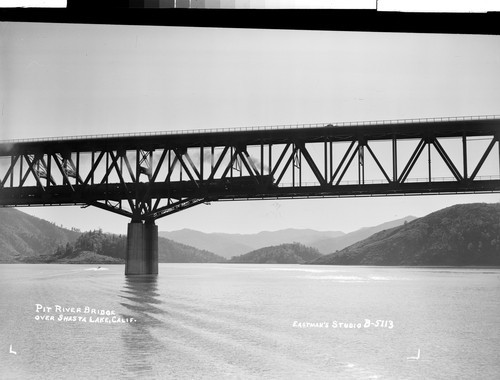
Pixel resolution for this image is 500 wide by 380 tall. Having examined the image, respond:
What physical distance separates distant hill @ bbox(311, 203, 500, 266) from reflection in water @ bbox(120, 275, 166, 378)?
165 inches

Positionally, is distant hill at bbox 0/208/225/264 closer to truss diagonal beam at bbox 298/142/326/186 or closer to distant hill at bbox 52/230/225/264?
distant hill at bbox 52/230/225/264

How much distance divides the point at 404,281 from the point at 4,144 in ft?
38.4

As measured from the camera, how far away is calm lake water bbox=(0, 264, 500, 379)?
9.88m

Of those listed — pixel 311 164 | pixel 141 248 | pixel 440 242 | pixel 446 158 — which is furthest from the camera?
pixel 440 242

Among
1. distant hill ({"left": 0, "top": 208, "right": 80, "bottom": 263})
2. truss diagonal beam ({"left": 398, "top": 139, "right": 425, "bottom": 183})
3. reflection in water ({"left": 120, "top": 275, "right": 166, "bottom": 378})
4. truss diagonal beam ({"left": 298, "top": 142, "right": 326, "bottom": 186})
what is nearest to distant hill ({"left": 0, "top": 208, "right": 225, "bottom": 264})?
distant hill ({"left": 0, "top": 208, "right": 80, "bottom": 263})

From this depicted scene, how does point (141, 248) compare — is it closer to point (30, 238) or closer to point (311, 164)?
point (30, 238)

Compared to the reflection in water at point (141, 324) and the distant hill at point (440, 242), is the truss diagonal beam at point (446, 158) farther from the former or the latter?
the reflection in water at point (141, 324)

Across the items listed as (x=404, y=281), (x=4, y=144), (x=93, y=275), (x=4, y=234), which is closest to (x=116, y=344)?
(x=4, y=144)

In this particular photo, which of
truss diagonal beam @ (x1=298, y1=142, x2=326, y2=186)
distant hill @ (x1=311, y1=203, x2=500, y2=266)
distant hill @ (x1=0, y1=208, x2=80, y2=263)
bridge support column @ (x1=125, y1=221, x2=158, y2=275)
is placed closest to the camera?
distant hill @ (x1=0, y1=208, x2=80, y2=263)

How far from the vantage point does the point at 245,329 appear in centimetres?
1202

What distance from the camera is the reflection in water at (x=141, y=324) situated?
10086mm

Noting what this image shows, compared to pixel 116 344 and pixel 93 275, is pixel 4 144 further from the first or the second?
pixel 93 275

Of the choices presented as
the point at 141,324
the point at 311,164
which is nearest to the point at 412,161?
the point at 311,164

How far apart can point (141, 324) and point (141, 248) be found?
4710 mm
